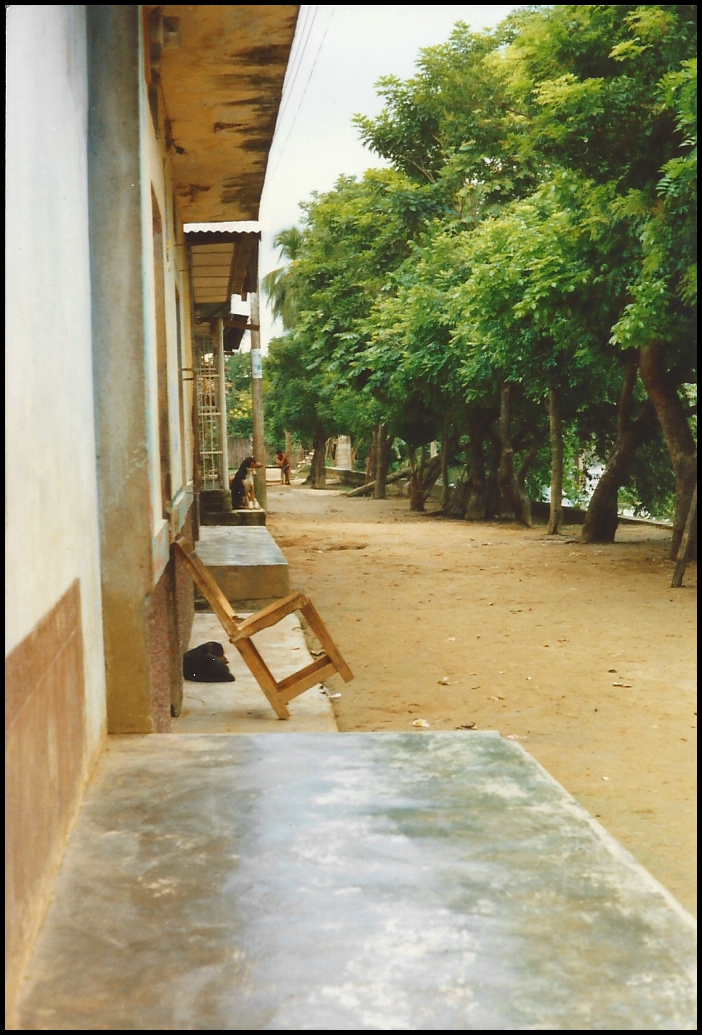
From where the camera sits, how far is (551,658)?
29.4ft

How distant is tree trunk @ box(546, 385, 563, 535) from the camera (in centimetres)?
1845

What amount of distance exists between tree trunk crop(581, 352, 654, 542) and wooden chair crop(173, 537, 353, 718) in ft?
32.2

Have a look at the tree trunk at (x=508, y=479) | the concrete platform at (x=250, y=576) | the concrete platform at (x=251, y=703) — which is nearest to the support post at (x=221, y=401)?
the tree trunk at (x=508, y=479)

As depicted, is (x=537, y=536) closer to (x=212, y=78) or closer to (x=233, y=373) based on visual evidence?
(x=212, y=78)

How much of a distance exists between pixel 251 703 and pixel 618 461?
11283 mm

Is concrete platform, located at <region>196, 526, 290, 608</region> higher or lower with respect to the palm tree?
lower

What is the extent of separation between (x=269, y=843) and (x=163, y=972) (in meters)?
0.73

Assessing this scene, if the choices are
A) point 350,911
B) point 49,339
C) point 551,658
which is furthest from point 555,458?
point 350,911

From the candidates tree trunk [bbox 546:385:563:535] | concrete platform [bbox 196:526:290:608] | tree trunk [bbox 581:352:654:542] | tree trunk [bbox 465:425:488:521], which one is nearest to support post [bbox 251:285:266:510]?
tree trunk [bbox 465:425:488:521]

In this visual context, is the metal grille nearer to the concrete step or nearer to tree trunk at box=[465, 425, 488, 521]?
the concrete step

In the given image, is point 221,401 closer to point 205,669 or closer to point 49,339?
point 205,669

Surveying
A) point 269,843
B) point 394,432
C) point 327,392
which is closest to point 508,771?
point 269,843

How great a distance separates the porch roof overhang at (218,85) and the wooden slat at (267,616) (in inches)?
111

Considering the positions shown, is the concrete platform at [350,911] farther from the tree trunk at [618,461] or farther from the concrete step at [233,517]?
the concrete step at [233,517]
